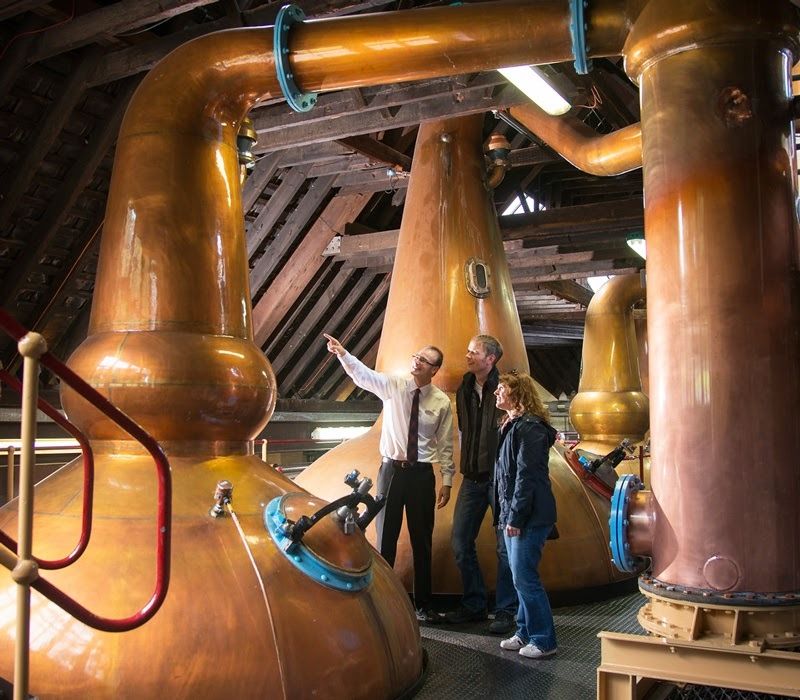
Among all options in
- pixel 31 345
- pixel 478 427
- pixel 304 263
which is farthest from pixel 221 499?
pixel 304 263

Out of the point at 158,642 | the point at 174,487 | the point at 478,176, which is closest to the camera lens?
the point at 158,642

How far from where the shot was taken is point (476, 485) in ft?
14.1

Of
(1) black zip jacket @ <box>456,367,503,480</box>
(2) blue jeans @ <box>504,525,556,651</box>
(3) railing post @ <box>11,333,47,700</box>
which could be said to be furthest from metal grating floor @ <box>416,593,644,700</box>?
(3) railing post @ <box>11,333,47,700</box>

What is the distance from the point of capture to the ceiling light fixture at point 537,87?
4.52 metres

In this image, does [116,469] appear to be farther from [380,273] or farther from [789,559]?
[380,273]

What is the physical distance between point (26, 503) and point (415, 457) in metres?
2.69

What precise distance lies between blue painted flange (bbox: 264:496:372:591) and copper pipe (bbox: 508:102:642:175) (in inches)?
117

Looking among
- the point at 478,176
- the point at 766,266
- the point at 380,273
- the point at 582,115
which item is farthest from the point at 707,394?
the point at 380,273

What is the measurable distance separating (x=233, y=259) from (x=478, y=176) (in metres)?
2.70

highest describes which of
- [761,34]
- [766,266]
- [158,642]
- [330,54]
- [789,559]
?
[330,54]

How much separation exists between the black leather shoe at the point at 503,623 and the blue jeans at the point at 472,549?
0.08 m

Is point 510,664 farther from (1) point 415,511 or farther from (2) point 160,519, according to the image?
(2) point 160,519

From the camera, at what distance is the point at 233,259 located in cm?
339

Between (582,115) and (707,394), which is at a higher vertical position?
(582,115)
